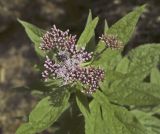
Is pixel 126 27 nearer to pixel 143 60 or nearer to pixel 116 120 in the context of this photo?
pixel 143 60

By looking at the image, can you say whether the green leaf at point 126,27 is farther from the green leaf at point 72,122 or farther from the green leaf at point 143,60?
the green leaf at point 72,122

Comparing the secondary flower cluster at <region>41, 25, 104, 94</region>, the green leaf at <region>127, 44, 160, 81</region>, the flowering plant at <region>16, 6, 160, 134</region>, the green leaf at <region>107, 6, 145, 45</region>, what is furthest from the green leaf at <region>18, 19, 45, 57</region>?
the green leaf at <region>127, 44, 160, 81</region>

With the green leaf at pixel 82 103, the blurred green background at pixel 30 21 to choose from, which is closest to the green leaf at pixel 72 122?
the green leaf at pixel 82 103

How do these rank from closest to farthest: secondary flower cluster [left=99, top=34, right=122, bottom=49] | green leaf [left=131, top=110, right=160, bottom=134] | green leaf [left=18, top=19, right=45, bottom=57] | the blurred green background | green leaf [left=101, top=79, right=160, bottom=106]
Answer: green leaf [left=101, top=79, right=160, bottom=106] < secondary flower cluster [left=99, top=34, right=122, bottom=49] < green leaf [left=18, top=19, right=45, bottom=57] < green leaf [left=131, top=110, right=160, bottom=134] < the blurred green background

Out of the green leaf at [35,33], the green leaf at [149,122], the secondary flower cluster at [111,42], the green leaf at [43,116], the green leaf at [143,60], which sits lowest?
the green leaf at [149,122]

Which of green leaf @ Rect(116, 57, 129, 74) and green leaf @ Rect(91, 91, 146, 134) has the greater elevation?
green leaf @ Rect(116, 57, 129, 74)

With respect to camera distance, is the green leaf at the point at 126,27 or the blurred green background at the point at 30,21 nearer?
the green leaf at the point at 126,27

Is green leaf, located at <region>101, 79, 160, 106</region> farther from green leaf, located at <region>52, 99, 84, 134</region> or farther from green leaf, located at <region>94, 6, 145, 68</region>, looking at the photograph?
green leaf, located at <region>52, 99, 84, 134</region>

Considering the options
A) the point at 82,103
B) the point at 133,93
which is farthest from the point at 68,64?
the point at 133,93
